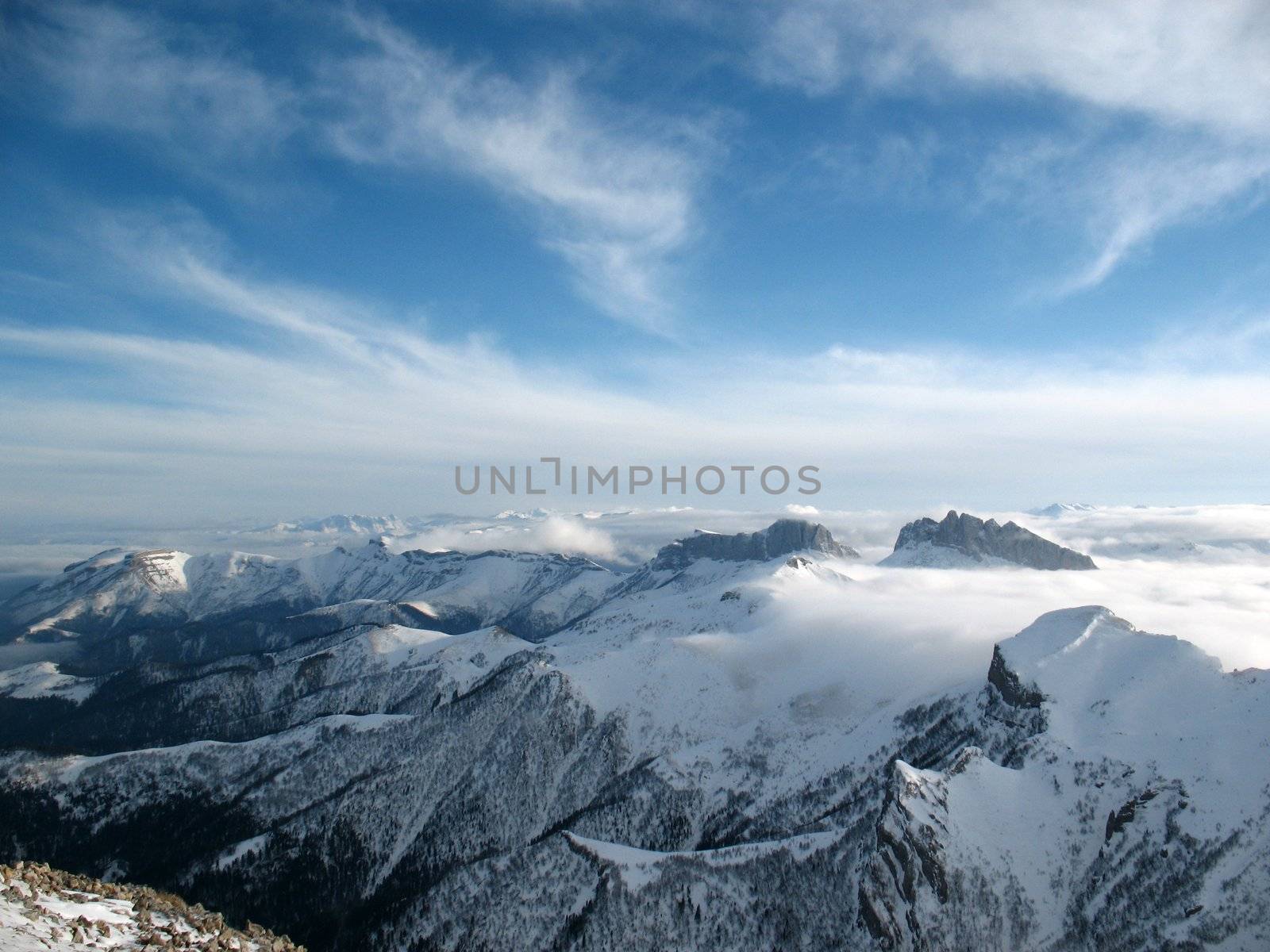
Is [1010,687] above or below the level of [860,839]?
above

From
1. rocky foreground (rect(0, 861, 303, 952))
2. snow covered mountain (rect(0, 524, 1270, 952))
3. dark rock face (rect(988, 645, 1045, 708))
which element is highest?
rocky foreground (rect(0, 861, 303, 952))

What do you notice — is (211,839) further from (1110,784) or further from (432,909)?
(1110,784)

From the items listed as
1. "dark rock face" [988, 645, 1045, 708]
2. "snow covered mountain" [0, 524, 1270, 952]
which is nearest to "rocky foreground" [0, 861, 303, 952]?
"snow covered mountain" [0, 524, 1270, 952]

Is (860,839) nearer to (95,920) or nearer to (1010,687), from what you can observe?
(1010,687)

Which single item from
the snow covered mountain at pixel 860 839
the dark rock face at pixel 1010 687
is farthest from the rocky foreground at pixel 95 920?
the dark rock face at pixel 1010 687

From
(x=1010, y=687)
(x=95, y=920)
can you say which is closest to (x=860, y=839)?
(x=1010, y=687)

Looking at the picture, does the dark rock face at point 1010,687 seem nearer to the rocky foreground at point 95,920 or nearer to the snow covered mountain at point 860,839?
the snow covered mountain at point 860,839

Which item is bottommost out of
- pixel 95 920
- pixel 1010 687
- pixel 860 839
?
pixel 860 839

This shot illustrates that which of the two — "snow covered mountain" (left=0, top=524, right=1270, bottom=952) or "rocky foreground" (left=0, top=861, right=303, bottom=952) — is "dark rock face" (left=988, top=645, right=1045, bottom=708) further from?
"rocky foreground" (left=0, top=861, right=303, bottom=952)

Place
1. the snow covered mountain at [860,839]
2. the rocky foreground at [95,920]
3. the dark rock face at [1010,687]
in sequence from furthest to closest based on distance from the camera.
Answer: the dark rock face at [1010,687] → the snow covered mountain at [860,839] → the rocky foreground at [95,920]
